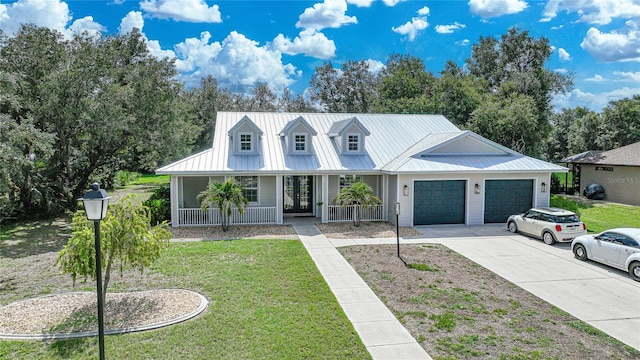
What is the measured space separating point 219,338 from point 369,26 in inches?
1151

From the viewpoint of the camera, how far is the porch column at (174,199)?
17.5 metres

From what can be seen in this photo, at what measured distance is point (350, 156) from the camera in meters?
20.1

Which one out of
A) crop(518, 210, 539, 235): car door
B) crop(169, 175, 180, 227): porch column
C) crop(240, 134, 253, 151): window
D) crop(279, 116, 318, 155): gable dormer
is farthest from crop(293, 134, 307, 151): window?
crop(518, 210, 539, 235): car door

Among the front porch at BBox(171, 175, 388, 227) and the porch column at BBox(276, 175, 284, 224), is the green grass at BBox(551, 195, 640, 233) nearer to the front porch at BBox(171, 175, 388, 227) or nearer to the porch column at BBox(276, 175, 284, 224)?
the front porch at BBox(171, 175, 388, 227)

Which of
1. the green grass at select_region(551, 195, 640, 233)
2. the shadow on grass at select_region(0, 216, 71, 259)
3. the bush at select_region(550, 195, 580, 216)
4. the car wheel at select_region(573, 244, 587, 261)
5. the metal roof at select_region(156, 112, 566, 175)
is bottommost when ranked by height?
the shadow on grass at select_region(0, 216, 71, 259)

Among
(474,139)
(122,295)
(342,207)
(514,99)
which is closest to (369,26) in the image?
(514,99)

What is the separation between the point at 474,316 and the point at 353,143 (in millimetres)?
12920

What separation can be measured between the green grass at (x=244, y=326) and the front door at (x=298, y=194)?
9043 mm

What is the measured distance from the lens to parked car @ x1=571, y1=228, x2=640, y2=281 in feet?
36.1

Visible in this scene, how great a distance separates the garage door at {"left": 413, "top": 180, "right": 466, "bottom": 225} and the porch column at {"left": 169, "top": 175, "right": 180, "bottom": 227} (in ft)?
35.1

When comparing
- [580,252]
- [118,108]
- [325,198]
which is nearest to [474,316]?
[580,252]

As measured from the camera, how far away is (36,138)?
47.6ft

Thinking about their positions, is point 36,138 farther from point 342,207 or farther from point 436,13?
point 436,13

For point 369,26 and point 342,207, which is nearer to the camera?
point 342,207
